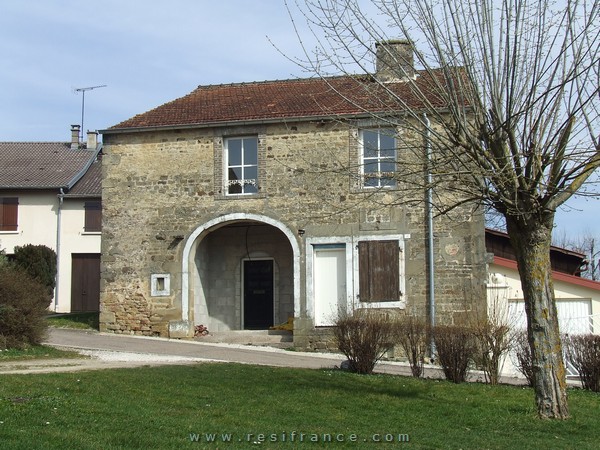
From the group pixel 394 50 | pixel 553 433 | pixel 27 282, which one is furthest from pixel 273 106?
pixel 553 433

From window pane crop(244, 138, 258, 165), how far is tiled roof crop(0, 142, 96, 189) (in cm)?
1428

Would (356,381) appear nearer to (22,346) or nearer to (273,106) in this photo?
(22,346)

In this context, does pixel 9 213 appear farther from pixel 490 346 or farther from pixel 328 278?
pixel 490 346

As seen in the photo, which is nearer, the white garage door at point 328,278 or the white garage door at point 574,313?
the white garage door at point 574,313

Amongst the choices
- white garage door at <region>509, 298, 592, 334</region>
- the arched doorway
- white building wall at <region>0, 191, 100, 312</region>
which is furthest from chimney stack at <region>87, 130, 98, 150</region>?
white garage door at <region>509, 298, 592, 334</region>

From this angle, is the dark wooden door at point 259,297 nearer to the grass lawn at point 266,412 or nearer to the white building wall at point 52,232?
the grass lawn at point 266,412

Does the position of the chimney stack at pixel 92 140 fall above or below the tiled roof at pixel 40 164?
above

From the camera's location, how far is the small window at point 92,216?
3284 centimetres

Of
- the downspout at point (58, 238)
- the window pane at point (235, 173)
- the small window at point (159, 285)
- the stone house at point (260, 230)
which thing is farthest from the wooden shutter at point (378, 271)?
the downspout at point (58, 238)

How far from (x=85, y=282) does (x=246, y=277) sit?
1245 cm

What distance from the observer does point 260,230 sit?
22.4m

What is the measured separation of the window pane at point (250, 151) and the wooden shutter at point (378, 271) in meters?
3.58

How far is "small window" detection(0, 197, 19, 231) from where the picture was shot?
3281 cm

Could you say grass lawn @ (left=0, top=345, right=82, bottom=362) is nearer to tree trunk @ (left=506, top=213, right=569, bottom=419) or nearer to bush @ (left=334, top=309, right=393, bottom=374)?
bush @ (left=334, top=309, right=393, bottom=374)
